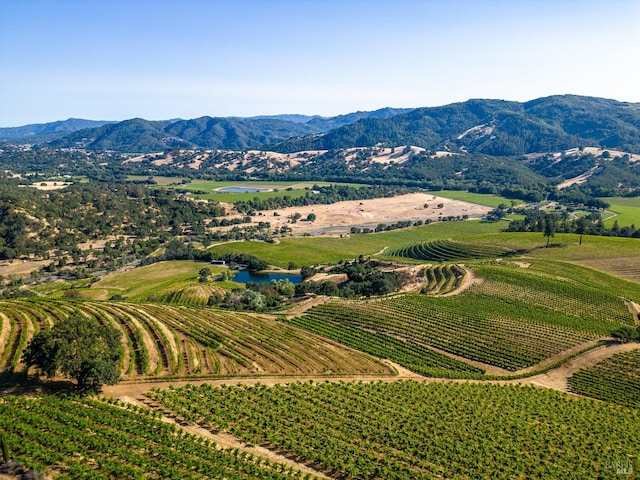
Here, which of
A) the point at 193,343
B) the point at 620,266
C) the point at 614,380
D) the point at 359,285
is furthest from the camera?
the point at 620,266

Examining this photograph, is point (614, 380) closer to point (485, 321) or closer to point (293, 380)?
point (485, 321)

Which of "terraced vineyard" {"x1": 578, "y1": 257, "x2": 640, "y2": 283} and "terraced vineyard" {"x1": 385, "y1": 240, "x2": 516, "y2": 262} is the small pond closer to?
"terraced vineyard" {"x1": 385, "y1": 240, "x2": 516, "y2": 262}

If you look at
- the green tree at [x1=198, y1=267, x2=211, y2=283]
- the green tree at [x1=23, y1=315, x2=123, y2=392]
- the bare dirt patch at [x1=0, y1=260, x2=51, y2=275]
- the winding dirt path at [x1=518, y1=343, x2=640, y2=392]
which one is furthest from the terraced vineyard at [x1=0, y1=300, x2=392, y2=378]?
the bare dirt patch at [x1=0, y1=260, x2=51, y2=275]

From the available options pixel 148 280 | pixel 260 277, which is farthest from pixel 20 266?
pixel 260 277

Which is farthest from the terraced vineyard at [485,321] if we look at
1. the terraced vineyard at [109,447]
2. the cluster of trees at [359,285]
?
the terraced vineyard at [109,447]

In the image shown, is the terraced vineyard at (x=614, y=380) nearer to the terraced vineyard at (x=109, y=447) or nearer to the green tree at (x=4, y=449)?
the terraced vineyard at (x=109, y=447)

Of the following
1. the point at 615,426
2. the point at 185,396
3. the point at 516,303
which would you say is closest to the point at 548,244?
the point at 516,303

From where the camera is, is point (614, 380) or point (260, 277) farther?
point (260, 277)
